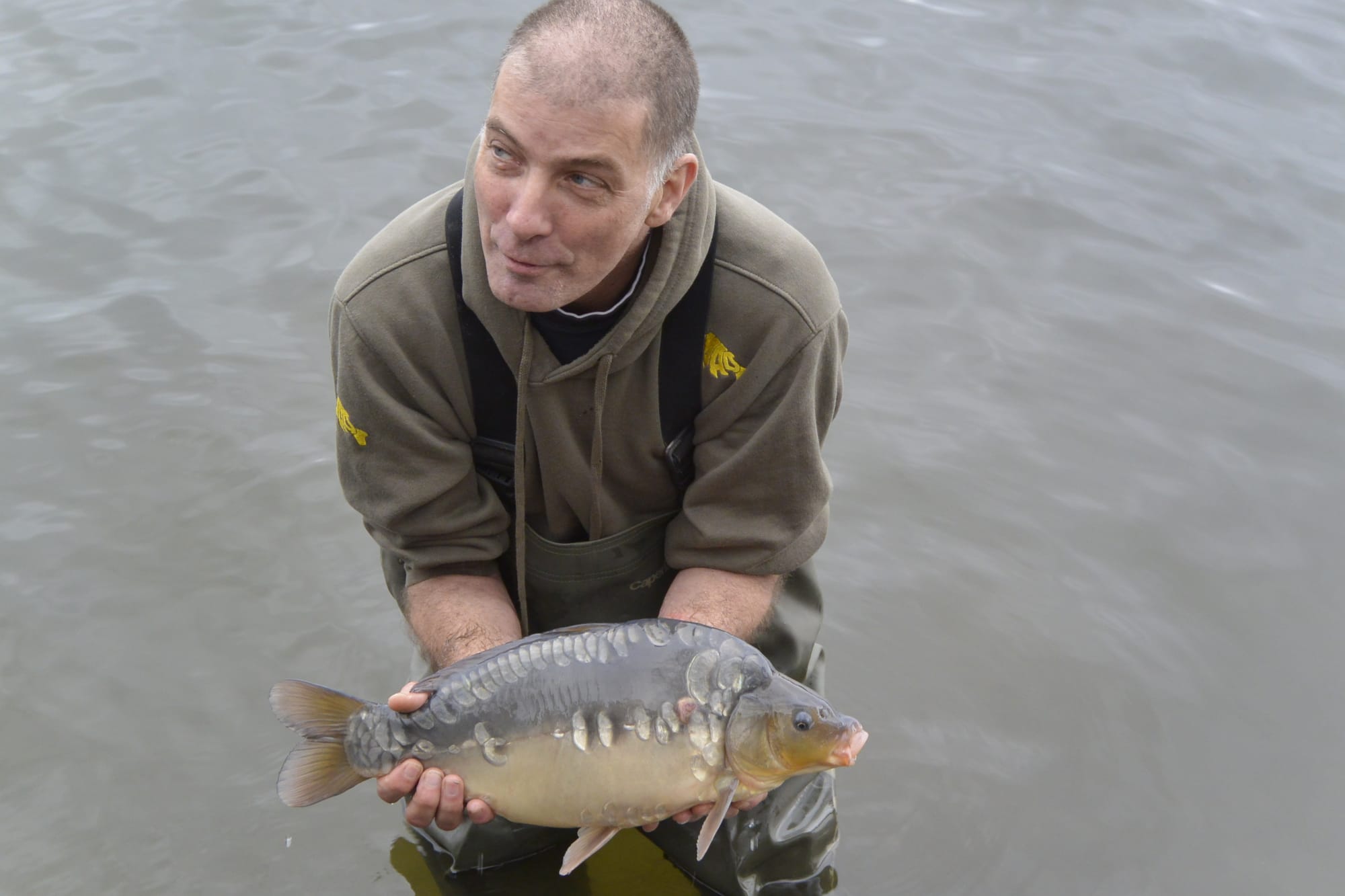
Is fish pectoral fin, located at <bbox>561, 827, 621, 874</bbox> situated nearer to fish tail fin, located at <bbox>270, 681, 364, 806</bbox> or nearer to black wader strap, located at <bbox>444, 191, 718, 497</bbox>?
fish tail fin, located at <bbox>270, 681, 364, 806</bbox>

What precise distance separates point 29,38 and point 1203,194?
6355 millimetres

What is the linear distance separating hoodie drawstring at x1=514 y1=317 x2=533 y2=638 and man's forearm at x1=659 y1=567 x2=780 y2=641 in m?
0.37

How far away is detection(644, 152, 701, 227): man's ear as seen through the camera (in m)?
3.22

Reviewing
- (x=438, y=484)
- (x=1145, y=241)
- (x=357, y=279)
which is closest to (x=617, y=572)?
(x=438, y=484)

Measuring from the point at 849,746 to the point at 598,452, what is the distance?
3.21 ft

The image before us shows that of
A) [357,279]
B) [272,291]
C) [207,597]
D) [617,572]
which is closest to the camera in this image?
[357,279]

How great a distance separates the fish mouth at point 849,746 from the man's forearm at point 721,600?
64 centimetres

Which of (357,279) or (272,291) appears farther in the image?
(272,291)

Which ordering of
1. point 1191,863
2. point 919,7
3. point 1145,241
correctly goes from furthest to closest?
point 919,7 < point 1145,241 < point 1191,863

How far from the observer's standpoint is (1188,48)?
8.64 m

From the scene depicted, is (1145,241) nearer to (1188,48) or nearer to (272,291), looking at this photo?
(1188,48)

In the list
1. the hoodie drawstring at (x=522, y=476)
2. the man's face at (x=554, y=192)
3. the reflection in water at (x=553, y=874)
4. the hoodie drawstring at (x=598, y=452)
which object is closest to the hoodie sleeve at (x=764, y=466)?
the hoodie drawstring at (x=598, y=452)

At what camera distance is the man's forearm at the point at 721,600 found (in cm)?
356

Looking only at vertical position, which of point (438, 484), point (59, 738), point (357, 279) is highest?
point (357, 279)
